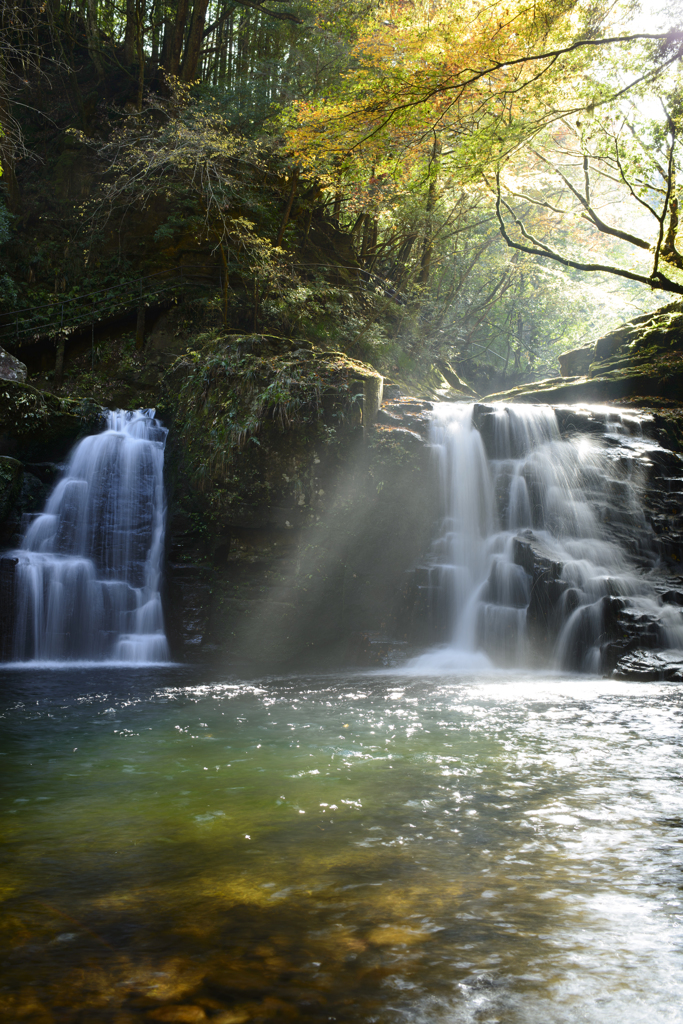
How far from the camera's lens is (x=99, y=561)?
11.0m

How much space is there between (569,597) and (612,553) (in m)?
1.51

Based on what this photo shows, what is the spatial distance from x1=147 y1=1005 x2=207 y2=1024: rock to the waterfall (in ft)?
27.3

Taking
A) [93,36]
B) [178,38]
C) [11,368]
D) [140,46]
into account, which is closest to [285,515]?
[11,368]

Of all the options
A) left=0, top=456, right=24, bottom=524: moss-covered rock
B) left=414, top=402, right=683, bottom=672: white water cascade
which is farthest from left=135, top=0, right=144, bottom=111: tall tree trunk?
left=414, top=402, right=683, bottom=672: white water cascade

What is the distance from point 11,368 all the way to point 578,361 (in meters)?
15.5

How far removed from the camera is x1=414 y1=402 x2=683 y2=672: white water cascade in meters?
9.40

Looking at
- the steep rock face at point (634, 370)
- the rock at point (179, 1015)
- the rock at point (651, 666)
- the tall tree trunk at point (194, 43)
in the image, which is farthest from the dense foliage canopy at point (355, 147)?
the rock at point (179, 1015)

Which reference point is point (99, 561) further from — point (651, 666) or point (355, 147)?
point (651, 666)

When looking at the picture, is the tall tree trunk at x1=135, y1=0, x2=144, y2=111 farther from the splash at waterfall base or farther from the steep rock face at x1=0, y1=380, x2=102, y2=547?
the splash at waterfall base

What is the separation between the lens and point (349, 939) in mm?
2621

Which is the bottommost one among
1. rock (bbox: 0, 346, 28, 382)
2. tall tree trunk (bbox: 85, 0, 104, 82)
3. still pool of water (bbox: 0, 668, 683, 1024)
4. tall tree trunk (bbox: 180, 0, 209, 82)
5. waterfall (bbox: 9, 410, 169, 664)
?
still pool of water (bbox: 0, 668, 683, 1024)

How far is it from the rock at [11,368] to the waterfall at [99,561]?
3489 millimetres

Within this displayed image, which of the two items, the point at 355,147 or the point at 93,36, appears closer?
the point at 355,147

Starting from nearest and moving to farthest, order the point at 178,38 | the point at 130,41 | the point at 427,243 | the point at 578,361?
1. the point at 178,38
2. the point at 578,361
3. the point at 427,243
4. the point at 130,41
